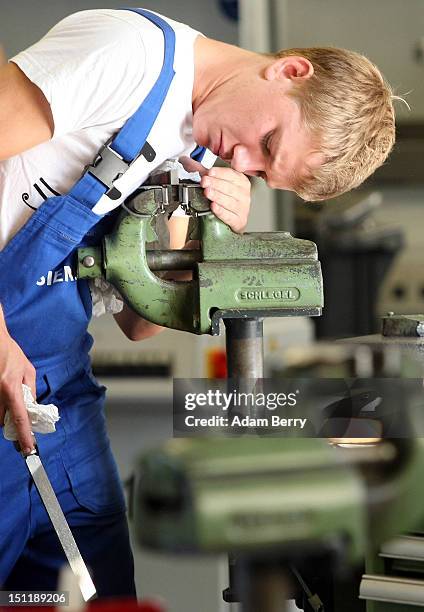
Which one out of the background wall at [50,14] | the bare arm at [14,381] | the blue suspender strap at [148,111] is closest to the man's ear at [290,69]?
the blue suspender strap at [148,111]

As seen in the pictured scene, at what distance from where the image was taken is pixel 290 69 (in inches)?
37.3

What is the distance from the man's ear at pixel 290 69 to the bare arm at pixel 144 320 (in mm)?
185

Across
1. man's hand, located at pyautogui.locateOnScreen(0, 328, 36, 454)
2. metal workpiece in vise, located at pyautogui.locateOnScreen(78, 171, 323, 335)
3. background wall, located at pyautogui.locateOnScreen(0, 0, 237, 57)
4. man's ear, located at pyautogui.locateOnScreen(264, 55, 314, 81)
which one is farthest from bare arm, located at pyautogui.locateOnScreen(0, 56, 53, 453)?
background wall, located at pyautogui.locateOnScreen(0, 0, 237, 57)

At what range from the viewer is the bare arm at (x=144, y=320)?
1.03 metres

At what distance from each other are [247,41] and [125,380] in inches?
31.3

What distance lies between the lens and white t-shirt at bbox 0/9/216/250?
0.87m

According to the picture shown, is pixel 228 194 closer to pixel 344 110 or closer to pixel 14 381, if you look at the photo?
pixel 344 110

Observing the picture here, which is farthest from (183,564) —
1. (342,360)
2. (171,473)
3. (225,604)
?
(342,360)

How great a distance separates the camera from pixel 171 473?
0.74 m

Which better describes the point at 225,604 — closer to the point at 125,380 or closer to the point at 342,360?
the point at 342,360

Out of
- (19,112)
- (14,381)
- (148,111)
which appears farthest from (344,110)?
(14,381)

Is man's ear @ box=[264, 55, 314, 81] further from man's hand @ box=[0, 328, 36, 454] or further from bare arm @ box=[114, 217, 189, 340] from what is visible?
man's hand @ box=[0, 328, 36, 454]

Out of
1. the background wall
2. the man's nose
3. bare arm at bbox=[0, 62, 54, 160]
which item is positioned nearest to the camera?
bare arm at bbox=[0, 62, 54, 160]

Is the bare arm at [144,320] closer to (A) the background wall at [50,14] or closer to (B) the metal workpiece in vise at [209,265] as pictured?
(B) the metal workpiece in vise at [209,265]
